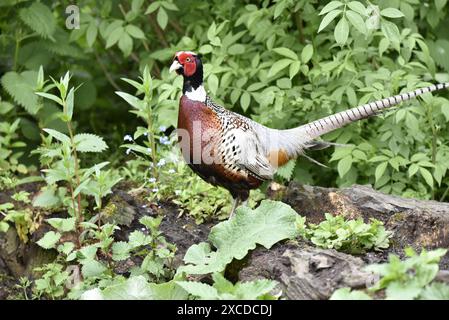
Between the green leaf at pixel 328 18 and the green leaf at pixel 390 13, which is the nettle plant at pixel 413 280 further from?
the green leaf at pixel 390 13

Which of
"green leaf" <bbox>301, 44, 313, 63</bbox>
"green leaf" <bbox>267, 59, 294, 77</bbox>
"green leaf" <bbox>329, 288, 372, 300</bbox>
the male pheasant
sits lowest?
"green leaf" <bbox>329, 288, 372, 300</bbox>

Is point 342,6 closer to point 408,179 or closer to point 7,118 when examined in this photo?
point 408,179

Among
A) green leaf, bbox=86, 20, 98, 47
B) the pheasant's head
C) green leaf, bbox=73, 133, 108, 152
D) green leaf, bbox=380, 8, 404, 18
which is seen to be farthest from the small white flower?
green leaf, bbox=380, 8, 404, 18

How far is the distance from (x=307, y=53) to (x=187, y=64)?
1064mm

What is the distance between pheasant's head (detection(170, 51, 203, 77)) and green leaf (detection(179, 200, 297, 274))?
3.14ft

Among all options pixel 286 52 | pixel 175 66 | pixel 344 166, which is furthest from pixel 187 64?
pixel 344 166

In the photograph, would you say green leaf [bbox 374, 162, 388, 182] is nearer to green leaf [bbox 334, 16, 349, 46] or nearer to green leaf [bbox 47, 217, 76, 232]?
green leaf [bbox 334, 16, 349, 46]

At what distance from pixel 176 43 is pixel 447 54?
215 cm

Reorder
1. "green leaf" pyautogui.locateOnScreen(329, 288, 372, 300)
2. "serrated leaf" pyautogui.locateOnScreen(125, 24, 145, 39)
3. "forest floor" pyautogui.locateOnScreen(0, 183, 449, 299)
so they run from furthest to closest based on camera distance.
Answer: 1. "serrated leaf" pyautogui.locateOnScreen(125, 24, 145, 39)
2. "forest floor" pyautogui.locateOnScreen(0, 183, 449, 299)
3. "green leaf" pyautogui.locateOnScreen(329, 288, 372, 300)

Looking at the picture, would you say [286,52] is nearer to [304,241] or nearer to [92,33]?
[92,33]

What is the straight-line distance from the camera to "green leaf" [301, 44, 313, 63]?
5.49 meters

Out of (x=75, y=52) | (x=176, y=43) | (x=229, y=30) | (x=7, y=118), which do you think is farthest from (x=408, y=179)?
(x=7, y=118)

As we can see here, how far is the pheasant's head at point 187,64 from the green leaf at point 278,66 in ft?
2.55

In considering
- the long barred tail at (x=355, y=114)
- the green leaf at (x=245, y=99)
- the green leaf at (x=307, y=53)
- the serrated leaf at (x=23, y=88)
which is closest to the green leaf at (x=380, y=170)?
the long barred tail at (x=355, y=114)
